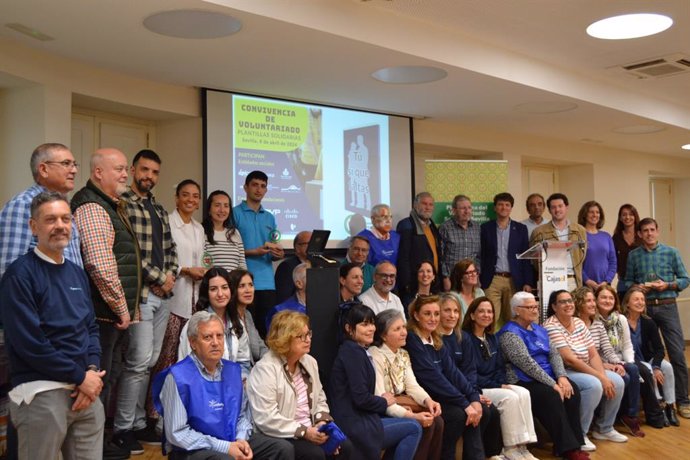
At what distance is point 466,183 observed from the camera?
22.8 feet

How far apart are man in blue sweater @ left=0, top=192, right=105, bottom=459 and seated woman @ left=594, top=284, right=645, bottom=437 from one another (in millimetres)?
3824

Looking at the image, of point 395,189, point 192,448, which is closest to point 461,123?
point 395,189

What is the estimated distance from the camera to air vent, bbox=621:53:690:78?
568 cm

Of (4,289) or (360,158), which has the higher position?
(360,158)

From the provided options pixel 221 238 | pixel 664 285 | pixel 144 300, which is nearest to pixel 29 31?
pixel 221 238

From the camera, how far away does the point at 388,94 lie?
5941 millimetres

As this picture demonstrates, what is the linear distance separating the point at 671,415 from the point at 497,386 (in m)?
1.79

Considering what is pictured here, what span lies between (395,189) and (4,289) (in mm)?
4797

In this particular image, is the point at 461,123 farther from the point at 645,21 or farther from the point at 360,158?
the point at 645,21

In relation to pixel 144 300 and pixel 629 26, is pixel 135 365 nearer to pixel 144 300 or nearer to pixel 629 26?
pixel 144 300

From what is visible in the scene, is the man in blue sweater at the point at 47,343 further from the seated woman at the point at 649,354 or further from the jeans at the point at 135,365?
the seated woman at the point at 649,354

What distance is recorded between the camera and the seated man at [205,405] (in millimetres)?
2760

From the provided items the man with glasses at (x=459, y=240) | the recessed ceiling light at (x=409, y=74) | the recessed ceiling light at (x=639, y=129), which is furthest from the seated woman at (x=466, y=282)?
the recessed ceiling light at (x=639, y=129)

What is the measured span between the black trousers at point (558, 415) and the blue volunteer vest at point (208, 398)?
2129 mm
